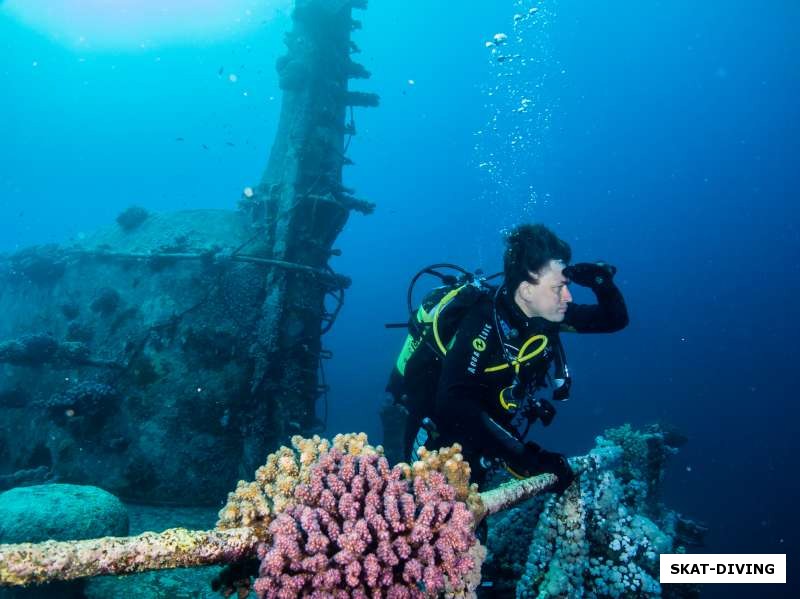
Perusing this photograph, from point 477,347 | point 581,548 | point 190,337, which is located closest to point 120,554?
point 477,347

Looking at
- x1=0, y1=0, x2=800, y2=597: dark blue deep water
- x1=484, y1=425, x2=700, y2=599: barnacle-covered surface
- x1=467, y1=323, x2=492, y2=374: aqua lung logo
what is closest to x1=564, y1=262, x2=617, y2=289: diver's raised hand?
x1=467, y1=323, x2=492, y2=374: aqua lung logo

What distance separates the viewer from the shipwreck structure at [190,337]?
24.9ft

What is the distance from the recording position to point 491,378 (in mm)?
3762

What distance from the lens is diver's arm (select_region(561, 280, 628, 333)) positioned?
429 centimetres

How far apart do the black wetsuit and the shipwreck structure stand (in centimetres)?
502

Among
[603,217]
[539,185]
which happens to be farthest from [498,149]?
[603,217]

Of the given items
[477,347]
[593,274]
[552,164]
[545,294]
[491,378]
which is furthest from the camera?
[552,164]

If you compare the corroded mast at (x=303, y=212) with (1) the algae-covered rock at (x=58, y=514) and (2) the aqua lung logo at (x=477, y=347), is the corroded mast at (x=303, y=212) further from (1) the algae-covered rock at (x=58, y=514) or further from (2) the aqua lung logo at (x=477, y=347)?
(2) the aqua lung logo at (x=477, y=347)

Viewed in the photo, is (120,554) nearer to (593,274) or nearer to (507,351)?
(507,351)

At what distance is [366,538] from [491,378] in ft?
6.98

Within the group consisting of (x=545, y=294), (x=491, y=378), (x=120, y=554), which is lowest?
(x=120, y=554)

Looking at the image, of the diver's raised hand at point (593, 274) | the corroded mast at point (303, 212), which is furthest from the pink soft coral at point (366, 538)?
the corroded mast at point (303, 212)

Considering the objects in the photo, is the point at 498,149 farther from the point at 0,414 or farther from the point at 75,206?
the point at 0,414

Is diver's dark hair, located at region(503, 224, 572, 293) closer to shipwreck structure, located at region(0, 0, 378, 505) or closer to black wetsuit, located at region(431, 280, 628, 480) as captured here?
black wetsuit, located at region(431, 280, 628, 480)
